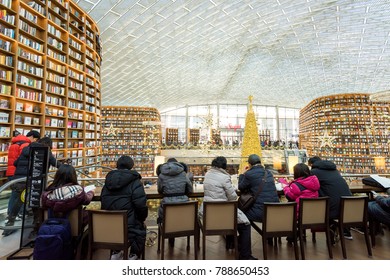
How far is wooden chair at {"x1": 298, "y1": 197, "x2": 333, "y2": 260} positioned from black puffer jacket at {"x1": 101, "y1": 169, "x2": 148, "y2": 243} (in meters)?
1.46

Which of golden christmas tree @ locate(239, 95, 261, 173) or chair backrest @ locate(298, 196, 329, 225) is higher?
golden christmas tree @ locate(239, 95, 261, 173)

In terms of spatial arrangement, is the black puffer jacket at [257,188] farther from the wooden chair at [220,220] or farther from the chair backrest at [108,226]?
the chair backrest at [108,226]

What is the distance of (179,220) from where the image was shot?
5.45 ft

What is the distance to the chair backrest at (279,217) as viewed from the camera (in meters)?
1.62

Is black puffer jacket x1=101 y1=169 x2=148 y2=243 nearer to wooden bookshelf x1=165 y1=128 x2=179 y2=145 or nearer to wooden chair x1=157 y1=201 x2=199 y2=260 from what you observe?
wooden chair x1=157 y1=201 x2=199 y2=260

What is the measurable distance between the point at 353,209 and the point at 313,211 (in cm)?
45

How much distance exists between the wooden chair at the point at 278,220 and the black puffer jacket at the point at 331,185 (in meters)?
0.54

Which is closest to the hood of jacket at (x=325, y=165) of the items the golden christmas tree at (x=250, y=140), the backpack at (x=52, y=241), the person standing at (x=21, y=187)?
the backpack at (x=52, y=241)

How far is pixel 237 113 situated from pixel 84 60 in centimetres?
2055

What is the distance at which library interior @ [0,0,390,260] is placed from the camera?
68.1 inches

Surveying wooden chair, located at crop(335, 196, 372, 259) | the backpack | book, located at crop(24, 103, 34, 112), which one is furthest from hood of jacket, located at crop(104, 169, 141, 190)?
book, located at crop(24, 103, 34, 112)

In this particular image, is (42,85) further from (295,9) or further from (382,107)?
(382,107)

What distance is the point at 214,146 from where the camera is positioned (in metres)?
14.5
